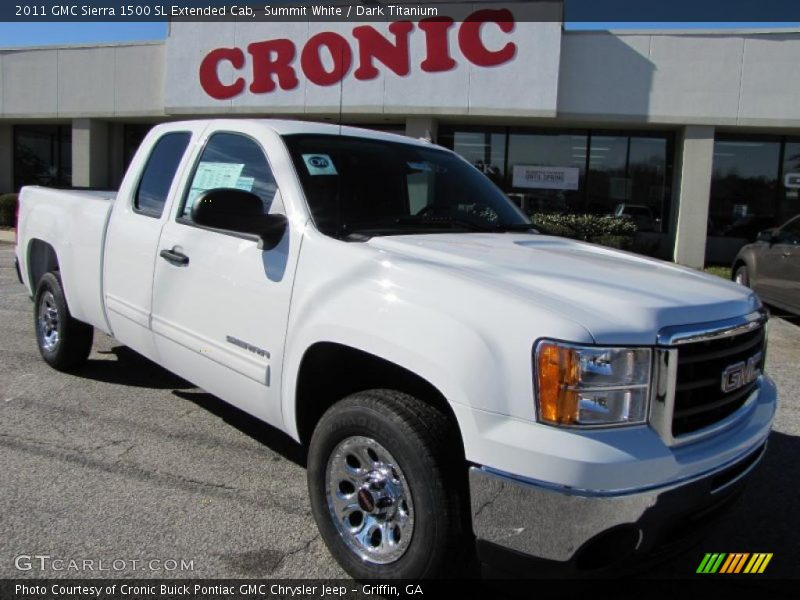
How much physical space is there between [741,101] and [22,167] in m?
21.3

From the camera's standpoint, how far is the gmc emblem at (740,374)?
2451 millimetres

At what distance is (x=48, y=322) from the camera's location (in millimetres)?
5418

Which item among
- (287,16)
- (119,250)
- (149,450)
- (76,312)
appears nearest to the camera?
(149,450)

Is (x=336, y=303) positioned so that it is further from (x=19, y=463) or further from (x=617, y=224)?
(x=617, y=224)

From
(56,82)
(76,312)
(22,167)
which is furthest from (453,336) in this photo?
(22,167)

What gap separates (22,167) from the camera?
21.9 m

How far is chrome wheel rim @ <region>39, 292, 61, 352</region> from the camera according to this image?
209 inches

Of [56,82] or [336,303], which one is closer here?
[336,303]

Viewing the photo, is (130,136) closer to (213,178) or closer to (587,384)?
(213,178)

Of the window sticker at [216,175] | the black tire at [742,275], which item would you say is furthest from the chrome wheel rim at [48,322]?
the black tire at [742,275]

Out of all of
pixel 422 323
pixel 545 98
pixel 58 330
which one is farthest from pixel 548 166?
pixel 422 323

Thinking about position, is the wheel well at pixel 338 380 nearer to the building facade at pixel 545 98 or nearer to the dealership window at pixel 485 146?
the building facade at pixel 545 98

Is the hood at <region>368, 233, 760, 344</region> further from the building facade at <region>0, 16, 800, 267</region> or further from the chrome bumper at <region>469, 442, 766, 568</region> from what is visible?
the building facade at <region>0, 16, 800, 267</region>

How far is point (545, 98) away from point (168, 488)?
13.2 m
